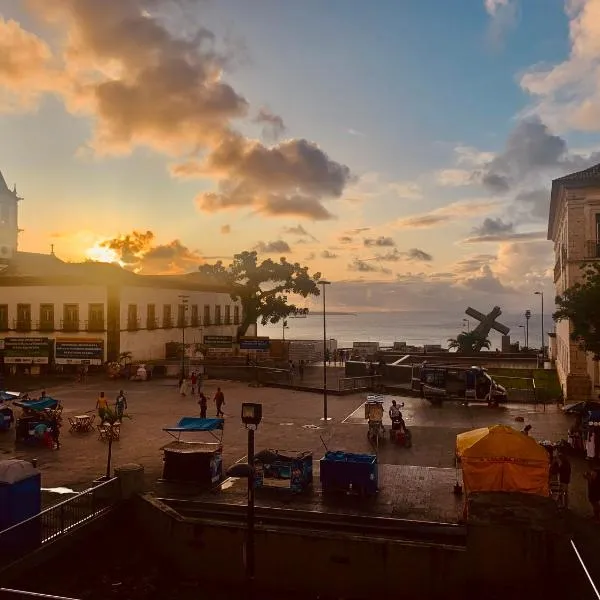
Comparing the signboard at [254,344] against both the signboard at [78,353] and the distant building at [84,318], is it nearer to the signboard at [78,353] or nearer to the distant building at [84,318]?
the distant building at [84,318]

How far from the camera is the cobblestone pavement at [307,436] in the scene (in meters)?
17.8

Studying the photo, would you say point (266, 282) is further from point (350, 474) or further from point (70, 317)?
point (350, 474)

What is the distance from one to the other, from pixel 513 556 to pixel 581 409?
15.3 meters

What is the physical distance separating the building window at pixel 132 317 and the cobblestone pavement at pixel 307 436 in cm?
1178

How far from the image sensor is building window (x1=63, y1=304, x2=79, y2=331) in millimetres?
49938

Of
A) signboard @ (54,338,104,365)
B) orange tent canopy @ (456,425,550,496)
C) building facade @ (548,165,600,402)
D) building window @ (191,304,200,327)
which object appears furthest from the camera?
building window @ (191,304,200,327)

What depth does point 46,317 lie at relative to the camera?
50.6m

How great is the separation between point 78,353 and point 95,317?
3602 mm

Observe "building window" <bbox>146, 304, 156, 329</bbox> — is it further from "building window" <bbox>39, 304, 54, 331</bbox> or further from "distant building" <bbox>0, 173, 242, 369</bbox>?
"building window" <bbox>39, 304, 54, 331</bbox>

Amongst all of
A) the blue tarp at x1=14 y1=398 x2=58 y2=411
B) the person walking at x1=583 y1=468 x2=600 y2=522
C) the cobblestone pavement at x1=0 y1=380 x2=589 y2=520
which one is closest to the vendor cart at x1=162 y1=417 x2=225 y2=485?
the cobblestone pavement at x1=0 y1=380 x2=589 y2=520

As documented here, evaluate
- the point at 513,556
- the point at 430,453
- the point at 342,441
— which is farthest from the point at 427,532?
the point at 342,441

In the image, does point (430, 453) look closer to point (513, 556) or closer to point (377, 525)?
point (377, 525)

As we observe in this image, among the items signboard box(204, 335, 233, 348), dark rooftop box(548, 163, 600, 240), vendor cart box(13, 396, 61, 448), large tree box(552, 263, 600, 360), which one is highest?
dark rooftop box(548, 163, 600, 240)

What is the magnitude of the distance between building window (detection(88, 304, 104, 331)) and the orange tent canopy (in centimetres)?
4040
